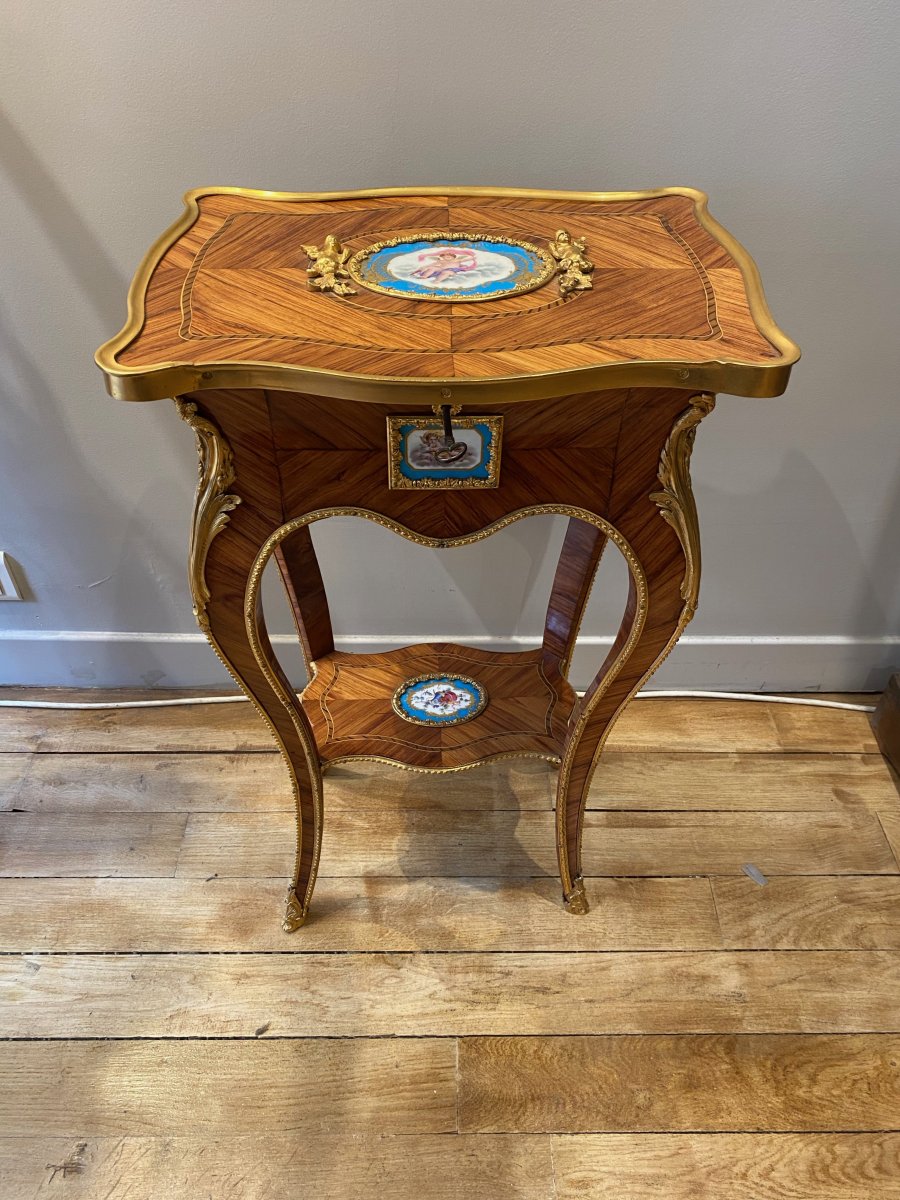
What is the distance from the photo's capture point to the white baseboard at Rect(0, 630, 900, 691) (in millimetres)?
1592

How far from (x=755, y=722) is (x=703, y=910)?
1.45ft

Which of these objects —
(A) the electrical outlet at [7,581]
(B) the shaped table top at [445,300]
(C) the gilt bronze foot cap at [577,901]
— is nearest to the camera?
(B) the shaped table top at [445,300]

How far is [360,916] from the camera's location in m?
1.28

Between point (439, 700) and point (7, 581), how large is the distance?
33.0 inches

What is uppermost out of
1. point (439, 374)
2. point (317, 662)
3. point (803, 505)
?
point (439, 374)

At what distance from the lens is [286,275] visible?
854 millimetres

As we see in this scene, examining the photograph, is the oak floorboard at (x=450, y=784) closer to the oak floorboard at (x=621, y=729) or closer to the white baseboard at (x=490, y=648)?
the oak floorboard at (x=621, y=729)

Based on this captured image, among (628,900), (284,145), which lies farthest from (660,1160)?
(284,145)

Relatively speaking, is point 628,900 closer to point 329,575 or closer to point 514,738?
point 514,738

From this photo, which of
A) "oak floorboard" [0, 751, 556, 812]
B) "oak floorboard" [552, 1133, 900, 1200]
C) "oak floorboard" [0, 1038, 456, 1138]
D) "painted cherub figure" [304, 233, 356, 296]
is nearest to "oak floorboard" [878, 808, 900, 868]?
"oak floorboard" [552, 1133, 900, 1200]

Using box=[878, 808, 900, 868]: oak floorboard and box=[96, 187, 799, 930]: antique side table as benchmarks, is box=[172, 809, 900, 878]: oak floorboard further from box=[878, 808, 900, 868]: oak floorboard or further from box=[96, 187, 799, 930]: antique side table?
box=[96, 187, 799, 930]: antique side table

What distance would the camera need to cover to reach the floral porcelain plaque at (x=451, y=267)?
0.84 m

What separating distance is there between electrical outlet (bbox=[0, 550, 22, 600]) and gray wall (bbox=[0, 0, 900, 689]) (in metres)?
0.03

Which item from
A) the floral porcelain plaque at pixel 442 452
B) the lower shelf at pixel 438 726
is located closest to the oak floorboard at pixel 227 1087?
the lower shelf at pixel 438 726
